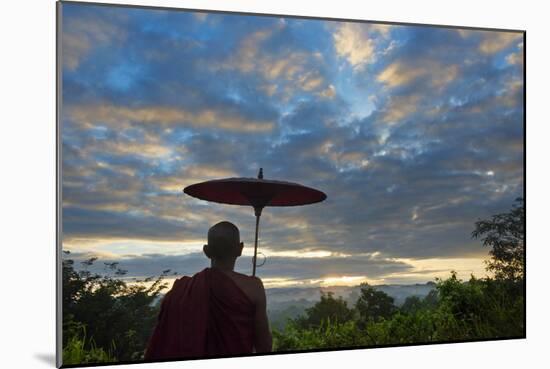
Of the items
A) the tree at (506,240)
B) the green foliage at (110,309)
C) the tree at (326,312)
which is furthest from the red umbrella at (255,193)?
the tree at (506,240)

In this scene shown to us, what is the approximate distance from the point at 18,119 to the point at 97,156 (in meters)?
0.68

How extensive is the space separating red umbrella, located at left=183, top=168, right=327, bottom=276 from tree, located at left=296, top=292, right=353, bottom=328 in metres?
0.61

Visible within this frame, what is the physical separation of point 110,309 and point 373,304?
219 centimetres

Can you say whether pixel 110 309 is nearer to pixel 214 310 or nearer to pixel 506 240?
pixel 214 310

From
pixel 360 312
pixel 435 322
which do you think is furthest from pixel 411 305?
pixel 360 312

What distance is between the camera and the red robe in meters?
5.96

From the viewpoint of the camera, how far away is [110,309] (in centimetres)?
589

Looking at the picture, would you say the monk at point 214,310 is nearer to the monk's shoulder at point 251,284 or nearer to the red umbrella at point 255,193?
the monk's shoulder at point 251,284

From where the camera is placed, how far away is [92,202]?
227 inches

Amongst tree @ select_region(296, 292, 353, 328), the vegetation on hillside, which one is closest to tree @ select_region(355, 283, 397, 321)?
the vegetation on hillside

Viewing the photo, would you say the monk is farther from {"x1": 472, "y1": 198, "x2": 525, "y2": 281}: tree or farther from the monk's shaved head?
{"x1": 472, "y1": 198, "x2": 525, "y2": 281}: tree
